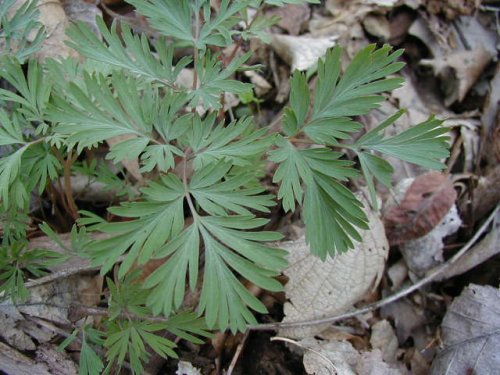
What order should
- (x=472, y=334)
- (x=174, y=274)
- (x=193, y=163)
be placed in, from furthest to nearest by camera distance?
(x=472, y=334) < (x=193, y=163) < (x=174, y=274)

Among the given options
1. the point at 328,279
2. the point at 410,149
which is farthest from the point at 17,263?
the point at 410,149

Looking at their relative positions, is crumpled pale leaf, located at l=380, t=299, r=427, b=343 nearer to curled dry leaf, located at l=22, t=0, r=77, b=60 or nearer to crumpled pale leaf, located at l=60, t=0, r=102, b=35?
curled dry leaf, located at l=22, t=0, r=77, b=60

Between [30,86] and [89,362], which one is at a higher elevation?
[30,86]

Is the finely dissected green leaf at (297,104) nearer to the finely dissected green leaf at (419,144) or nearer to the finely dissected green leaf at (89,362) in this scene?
the finely dissected green leaf at (419,144)

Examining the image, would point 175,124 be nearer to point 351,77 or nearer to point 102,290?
point 351,77

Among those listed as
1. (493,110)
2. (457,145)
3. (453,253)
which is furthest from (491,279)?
(493,110)

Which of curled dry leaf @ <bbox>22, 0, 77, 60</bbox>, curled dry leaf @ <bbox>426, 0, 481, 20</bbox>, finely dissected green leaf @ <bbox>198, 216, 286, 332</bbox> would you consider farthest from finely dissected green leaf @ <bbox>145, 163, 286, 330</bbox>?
curled dry leaf @ <bbox>426, 0, 481, 20</bbox>

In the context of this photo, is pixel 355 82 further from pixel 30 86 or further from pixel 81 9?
pixel 81 9
